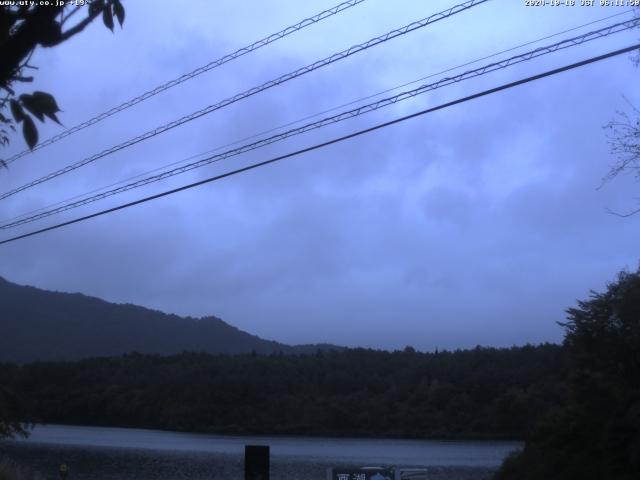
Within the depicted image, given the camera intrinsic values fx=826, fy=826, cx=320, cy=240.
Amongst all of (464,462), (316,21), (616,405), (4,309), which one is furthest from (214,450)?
(4,309)

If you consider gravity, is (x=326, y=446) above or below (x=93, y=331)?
below

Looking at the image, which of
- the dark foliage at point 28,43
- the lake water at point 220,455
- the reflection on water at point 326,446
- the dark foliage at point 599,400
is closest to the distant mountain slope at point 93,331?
the reflection on water at point 326,446

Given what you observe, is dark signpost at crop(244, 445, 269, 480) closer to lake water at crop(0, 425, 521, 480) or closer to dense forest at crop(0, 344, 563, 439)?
lake water at crop(0, 425, 521, 480)

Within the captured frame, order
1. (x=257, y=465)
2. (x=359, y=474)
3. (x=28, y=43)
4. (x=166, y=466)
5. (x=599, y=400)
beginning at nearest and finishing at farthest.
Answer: (x=28, y=43) < (x=359, y=474) < (x=257, y=465) < (x=599, y=400) < (x=166, y=466)

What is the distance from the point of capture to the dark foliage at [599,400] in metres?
15.3

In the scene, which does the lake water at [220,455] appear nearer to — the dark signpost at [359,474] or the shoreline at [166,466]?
the shoreline at [166,466]

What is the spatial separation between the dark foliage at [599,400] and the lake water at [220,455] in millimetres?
6170

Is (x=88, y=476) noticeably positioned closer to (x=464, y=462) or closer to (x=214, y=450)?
(x=214, y=450)

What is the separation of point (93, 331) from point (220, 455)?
6079 centimetres

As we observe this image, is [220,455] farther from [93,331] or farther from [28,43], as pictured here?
[93,331]

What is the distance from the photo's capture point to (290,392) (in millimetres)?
47062

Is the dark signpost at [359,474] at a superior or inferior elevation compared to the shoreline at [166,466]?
superior

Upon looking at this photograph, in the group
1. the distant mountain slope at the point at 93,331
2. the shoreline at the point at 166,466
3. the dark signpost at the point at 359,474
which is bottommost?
the shoreline at the point at 166,466

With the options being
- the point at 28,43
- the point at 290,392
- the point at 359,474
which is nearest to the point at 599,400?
the point at 359,474
